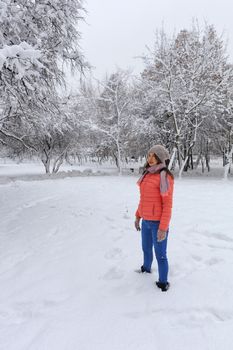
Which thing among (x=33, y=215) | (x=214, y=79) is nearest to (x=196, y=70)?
(x=214, y=79)

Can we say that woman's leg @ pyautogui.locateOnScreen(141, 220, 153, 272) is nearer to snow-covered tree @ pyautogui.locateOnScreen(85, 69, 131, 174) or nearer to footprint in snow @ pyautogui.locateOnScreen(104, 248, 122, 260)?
footprint in snow @ pyautogui.locateOnScreen(104, 248, 122, 260)

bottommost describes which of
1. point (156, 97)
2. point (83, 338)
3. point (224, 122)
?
point (83, 338)

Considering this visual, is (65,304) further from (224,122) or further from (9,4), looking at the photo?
(224,122)

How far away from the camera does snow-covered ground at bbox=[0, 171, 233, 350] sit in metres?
2.83

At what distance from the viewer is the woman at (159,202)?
3543 millimetres

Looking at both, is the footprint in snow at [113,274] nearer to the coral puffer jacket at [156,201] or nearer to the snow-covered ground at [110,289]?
the snow-covered ground at [110,289]

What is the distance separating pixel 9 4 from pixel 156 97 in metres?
16.8

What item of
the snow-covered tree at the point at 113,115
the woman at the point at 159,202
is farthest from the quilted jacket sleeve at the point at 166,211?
the snow-covered tree at the point at 113,115

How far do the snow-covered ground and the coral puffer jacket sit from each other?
35.2 inches

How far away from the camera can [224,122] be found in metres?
21.8

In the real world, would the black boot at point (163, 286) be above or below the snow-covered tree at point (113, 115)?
below

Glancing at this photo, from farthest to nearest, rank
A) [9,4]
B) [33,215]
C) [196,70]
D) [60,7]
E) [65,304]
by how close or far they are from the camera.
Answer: [196,70] < [33,215] < [60,7] < [9,4] < [65,304]

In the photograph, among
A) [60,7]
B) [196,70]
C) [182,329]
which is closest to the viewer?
[182,329]

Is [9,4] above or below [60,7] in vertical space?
below
